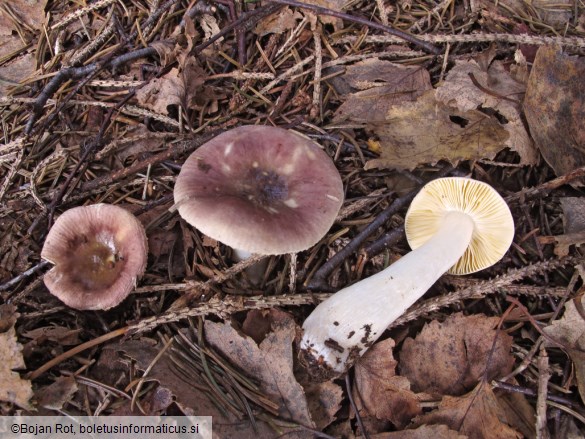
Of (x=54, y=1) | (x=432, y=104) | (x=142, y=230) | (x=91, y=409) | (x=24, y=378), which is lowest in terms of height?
(x=91, y=409)

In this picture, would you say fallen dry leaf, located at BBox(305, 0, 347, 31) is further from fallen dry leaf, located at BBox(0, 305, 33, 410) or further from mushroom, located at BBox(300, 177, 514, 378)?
fallen dry leaf, located at BBox(0, 305, 33, 410)

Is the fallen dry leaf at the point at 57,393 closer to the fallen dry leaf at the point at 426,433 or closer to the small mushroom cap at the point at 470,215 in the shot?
the fallen dry leaf at the point at 426,433

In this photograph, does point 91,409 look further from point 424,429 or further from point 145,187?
point 424,429

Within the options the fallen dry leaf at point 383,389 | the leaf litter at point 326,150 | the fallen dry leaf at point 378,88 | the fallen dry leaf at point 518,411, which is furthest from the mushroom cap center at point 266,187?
the fallen dry leaf at point 518,411

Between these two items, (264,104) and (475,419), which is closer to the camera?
(475,419)

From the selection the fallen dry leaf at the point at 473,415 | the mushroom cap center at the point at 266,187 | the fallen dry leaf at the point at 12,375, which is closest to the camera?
the fallen dry leaf at the point at 12,375

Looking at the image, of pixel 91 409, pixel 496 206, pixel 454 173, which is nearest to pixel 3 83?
pixel 91 409

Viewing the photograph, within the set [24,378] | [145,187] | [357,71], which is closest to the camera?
[24,378]

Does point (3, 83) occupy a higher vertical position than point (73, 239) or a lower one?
higher
